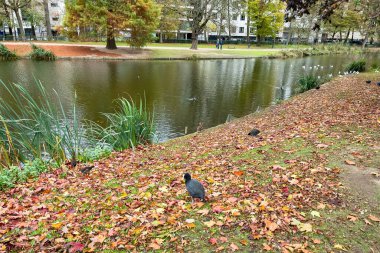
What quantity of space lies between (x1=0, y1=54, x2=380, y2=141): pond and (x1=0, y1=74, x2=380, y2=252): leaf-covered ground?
4336 mm

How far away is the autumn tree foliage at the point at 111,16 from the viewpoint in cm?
3017

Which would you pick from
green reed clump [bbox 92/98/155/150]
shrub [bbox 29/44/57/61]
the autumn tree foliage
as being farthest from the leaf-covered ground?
the autumn tree foliage

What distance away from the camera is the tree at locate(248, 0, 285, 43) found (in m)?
50.6

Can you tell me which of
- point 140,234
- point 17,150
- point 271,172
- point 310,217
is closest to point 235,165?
point 271,172

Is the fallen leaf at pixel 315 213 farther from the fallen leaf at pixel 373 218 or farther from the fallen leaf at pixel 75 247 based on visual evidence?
the fallen leaf at pixel 75 247

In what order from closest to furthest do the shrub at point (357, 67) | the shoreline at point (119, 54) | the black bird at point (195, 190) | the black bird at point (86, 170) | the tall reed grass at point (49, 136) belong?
the black bird at point (195, 190) < the tall reed grass at point (49, 136) < the black bird at point (86, 170) < the shrub at point (357, 67) < the shoreline at point (119, 54)

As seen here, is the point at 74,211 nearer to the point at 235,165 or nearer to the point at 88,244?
the point at 88,244

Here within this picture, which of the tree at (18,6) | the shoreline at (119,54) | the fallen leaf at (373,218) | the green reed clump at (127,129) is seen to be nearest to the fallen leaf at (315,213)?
the fallen leaf at (373,218)

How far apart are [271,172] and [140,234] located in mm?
2375

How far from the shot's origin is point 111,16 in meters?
30.3

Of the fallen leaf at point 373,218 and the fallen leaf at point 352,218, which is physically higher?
the fallen leaf at point 373,218

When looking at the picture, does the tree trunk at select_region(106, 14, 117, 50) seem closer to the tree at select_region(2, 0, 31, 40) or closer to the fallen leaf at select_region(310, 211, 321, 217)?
the tree at select_region(2, 0, 31, 40)

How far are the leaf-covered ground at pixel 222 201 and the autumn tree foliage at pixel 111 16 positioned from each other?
26.6 m

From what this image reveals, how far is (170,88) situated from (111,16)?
54.1ft
